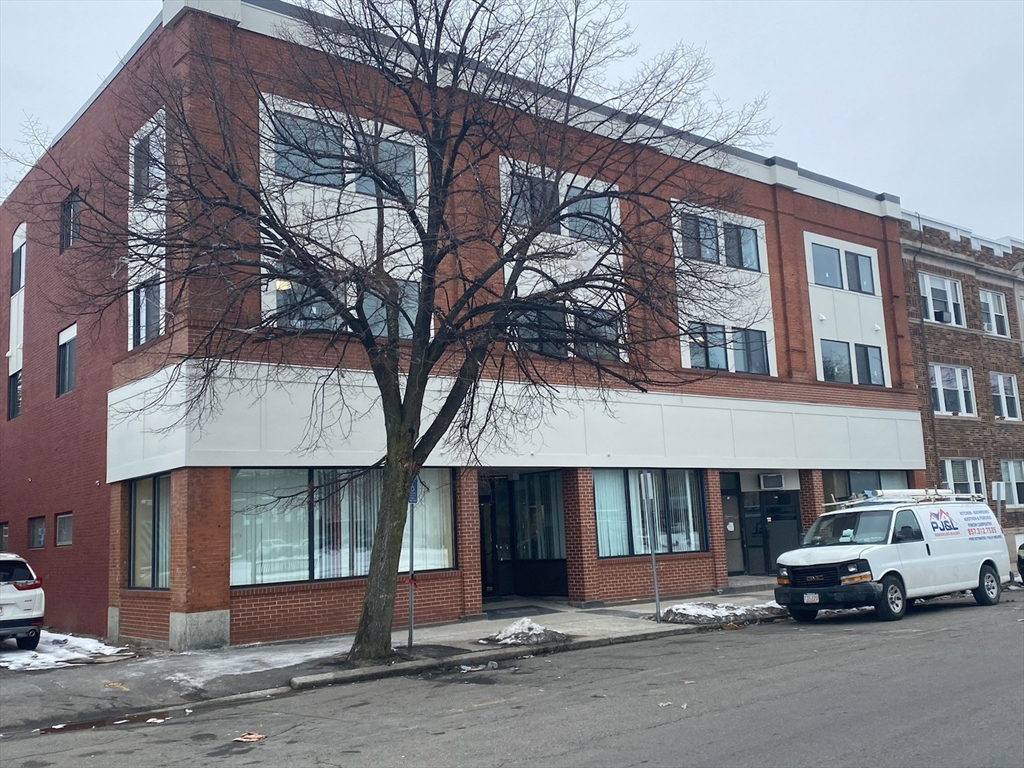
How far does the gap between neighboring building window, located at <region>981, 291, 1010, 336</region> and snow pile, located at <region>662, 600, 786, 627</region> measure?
1919 cm

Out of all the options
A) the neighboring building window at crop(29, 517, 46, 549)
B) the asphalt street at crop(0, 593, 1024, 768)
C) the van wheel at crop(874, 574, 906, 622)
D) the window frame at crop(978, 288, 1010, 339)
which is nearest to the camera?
the asphalt street at crop(0, 593, 1024, 768)

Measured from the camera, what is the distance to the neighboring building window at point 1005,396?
32.8m

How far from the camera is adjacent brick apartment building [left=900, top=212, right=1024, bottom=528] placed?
101 feet

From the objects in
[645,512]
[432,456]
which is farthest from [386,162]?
[645,512]

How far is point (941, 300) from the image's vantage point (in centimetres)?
3181

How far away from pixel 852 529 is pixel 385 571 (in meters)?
9.15

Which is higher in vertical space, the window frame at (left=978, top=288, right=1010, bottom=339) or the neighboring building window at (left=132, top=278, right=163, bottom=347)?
the window frame at (left=978, top=288, right=1010, bottom=339)

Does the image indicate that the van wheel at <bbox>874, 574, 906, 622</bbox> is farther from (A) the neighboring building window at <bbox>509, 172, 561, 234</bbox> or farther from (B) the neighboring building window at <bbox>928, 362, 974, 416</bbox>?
(B) the neighboring building window at <bbox>928, 362, 974, 416</bbox>

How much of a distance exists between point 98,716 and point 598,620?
963 centimetres

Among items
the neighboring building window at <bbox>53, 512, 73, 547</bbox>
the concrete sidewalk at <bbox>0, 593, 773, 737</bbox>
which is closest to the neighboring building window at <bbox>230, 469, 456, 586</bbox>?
the concrete sidewalk at <bbox>0, 593, 773, 737</bbox>

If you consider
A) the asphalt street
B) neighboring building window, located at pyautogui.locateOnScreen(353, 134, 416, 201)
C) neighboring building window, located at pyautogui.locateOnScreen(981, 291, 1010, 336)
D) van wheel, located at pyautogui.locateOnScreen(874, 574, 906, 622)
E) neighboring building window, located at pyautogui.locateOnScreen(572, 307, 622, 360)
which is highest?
neighboring building window, located at pyautogui.locateOnScreen(981, 291, 1010, 336)

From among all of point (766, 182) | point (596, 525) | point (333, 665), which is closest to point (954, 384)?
point (766, 182)

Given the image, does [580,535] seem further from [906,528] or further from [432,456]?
[906,528]

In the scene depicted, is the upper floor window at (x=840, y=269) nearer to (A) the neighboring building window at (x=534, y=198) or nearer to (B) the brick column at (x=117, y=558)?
(A) the neighboring building window at (x=534, y=198)
